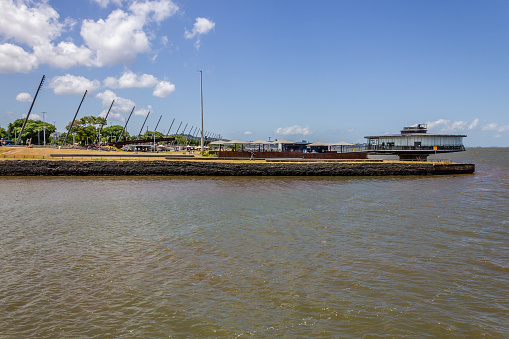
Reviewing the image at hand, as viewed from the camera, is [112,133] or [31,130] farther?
[112,133]

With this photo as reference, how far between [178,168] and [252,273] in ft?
115

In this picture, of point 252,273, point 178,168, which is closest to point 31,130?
point 178,168

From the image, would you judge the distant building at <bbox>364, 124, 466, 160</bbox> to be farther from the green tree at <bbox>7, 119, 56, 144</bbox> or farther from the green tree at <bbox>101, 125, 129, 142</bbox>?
the green tree at <bbox>101, 125, 129, 142</bbox>

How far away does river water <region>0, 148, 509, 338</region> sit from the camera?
743 centimetres

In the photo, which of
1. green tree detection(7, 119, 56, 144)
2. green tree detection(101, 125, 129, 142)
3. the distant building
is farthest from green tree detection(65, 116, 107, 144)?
the distant building

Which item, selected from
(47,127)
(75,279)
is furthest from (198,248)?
(47,127)

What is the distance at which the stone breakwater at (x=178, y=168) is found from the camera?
43.4 meters

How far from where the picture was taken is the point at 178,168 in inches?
1734

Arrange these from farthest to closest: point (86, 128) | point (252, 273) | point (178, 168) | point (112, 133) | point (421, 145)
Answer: point (112, 133) → point (86, 128) → point (421, 145) → point (178, 168) → point (252, 273)

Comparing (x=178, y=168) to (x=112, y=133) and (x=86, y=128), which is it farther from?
(x=112, y=133)

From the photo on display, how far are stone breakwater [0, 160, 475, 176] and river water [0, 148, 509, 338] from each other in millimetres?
23527

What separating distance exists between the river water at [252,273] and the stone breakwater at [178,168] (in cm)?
2353

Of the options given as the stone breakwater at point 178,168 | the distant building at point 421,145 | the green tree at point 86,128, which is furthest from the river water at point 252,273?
the green tree at point 86,128

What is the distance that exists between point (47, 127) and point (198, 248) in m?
145
